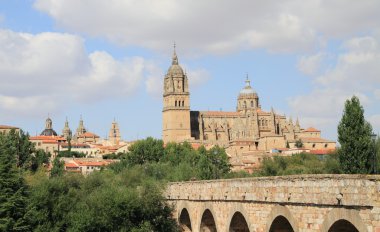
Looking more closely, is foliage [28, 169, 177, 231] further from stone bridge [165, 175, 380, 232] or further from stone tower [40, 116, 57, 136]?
stone tower [40, 116, 57, 136]

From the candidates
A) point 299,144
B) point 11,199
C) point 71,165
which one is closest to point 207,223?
point 11,199

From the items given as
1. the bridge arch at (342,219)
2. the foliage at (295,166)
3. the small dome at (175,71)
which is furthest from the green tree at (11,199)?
the small dome at (175,71)

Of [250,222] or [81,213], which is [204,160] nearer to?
[81,213]

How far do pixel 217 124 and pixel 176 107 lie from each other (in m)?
11.8

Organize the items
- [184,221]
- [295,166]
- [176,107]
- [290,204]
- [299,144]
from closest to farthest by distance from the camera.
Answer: [290,204] → [184,221] → [295,166] → [299,144] → [176,107]

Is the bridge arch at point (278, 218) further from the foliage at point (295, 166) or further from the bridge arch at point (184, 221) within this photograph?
the foliage at point (295, 166)

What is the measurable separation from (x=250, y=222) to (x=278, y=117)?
409 ft

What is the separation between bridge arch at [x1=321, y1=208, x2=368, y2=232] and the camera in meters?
14.6

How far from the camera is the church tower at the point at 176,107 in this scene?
13612 cm

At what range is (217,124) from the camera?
14312cm

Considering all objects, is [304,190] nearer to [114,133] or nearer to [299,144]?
[299,144]

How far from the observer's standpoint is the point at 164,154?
10600cm

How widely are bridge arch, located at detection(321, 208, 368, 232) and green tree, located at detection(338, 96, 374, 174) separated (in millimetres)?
24995

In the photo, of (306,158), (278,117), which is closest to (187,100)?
(278,117)
